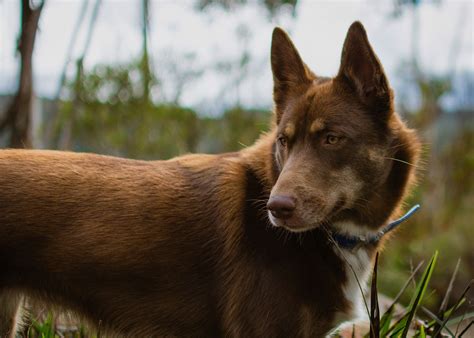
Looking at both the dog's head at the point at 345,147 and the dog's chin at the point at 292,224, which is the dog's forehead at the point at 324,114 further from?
the dog's chin at the point at 292,224

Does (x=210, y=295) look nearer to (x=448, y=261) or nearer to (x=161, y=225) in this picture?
(x=161, y=225)

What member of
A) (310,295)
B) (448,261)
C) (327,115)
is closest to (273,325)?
(310,295)

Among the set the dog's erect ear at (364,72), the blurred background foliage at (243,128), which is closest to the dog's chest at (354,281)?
the dog's erect ear at (364,72)

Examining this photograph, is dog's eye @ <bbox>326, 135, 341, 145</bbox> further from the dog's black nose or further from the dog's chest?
the dog's chest

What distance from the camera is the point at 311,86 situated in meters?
3.28

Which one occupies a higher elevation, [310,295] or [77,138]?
[310,295]

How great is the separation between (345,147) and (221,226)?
71 centimetres

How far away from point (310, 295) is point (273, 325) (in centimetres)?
22

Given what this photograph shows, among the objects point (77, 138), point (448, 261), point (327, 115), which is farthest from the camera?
point (77, 138)

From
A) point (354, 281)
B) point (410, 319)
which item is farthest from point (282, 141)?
point (410, 319)

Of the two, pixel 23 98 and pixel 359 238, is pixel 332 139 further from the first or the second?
pixel 23 98

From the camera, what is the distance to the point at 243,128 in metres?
14.5

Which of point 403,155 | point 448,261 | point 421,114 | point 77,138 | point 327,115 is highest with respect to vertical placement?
point 327,115

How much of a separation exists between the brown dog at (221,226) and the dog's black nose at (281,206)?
0.04m
